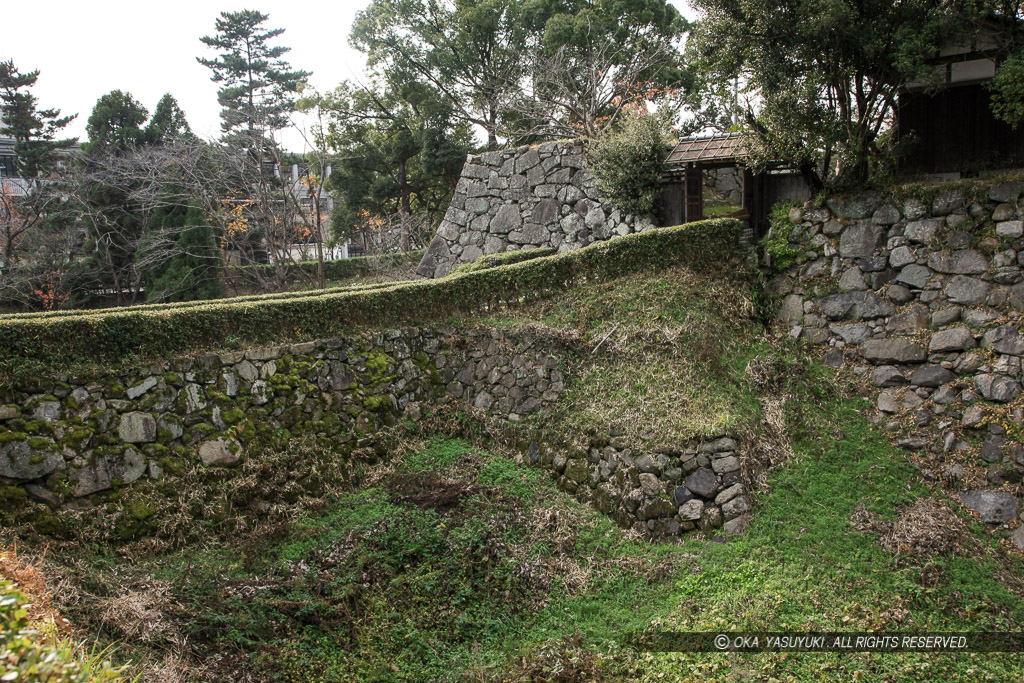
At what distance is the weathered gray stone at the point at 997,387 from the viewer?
30.2 feet

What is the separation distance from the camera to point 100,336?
8.62 meters

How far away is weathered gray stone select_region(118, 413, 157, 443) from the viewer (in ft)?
27.8

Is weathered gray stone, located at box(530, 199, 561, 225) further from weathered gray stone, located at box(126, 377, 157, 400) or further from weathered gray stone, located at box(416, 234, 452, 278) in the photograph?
weathered gray stone, located at box(126, 377, 157, 400)

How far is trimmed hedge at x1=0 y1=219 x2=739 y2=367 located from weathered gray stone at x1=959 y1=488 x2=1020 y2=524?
5127mm

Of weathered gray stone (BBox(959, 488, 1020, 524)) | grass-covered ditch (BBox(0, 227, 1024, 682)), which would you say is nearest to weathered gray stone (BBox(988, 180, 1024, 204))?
grass-covered ditch (BBox(0, 227, 1024, 682))

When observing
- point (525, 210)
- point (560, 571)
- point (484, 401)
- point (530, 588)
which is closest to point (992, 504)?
point (560, 571)

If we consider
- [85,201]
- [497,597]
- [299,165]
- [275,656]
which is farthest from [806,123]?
[299,165]

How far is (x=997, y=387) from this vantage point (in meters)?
9.32

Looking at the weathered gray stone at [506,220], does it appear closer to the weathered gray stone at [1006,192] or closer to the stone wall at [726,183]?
the stone wall at [726,183]

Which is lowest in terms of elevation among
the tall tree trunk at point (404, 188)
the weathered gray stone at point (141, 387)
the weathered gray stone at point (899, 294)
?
the weathered gray stone at point (141, 387)

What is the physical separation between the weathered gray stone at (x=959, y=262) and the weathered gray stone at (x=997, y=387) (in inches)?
64.8

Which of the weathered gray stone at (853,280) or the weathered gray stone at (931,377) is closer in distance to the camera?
the weathered gray stone at (931,377)

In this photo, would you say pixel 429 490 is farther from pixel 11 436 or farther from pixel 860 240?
pixel 860 240

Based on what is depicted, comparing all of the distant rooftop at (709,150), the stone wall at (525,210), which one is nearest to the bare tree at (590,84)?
the stone wall at (525,210)
